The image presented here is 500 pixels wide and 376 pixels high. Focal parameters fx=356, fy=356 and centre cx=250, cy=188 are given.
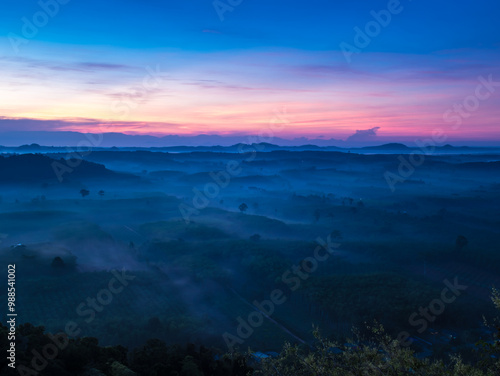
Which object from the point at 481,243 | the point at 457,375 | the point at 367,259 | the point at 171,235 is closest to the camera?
the point at 457,375

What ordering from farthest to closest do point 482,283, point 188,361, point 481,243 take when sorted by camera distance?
point 481,243 → point 482,283 → point 188,361

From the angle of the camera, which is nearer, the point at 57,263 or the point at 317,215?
the point at 57,263

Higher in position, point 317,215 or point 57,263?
point 57,263

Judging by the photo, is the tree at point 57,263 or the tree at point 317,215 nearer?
the tree at point 57,263

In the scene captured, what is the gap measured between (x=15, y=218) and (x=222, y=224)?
6786cm

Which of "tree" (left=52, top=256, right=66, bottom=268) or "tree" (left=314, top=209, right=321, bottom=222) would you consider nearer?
"tree" (left=52, top=256, right=66, bottom=268)

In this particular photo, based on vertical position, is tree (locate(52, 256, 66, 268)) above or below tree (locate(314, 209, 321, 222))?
above

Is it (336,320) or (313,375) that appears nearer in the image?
(313,375)

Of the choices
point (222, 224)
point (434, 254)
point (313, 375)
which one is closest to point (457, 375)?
point (313, 375)

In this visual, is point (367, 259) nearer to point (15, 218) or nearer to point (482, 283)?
point (482, 283)

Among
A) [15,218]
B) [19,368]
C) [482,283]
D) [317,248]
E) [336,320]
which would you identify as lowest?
[482,283]

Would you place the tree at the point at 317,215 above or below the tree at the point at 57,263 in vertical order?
below

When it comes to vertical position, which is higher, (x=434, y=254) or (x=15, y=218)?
(x=15, y=218)

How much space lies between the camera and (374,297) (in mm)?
53625
